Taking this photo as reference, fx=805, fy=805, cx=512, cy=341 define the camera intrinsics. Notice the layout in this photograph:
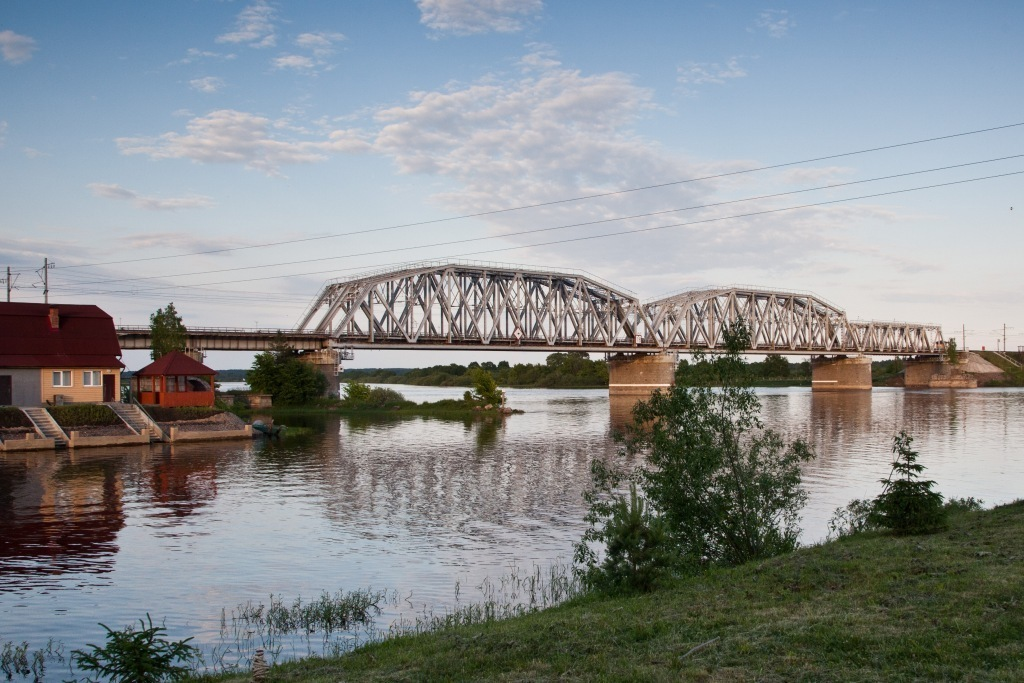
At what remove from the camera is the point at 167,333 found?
84625mm

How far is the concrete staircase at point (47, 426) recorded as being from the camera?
160 ft

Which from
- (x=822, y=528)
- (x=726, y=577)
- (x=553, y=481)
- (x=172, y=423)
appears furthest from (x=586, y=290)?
(x=726, y=577)

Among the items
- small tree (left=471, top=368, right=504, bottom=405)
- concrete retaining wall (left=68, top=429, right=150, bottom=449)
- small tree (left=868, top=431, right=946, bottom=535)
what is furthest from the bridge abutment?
small tree (left=868, top=431, right=946, bottom=535)

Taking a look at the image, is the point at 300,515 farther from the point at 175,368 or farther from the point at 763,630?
the point at 175,368

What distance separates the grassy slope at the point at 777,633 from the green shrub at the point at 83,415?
1817 inches

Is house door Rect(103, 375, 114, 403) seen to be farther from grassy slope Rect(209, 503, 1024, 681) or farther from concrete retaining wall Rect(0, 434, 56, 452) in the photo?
grassy slope Rect(209, 503, 1024, 681)

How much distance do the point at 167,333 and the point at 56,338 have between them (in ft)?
98.0

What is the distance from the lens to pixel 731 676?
9.38 m

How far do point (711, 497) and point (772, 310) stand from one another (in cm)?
15945

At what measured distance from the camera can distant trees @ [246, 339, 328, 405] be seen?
301ft

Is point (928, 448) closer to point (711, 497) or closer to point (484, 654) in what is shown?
point (711, 497)

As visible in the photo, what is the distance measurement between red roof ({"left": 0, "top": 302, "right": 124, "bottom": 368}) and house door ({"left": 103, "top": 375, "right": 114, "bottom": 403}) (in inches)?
42.9

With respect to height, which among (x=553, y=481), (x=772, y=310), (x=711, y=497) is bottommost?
(x=553, y=481)

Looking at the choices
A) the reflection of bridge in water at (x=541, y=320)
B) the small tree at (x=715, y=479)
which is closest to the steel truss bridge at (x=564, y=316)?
the reflection of bridge in water at (x=541, y=320)
